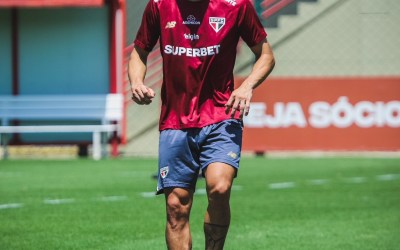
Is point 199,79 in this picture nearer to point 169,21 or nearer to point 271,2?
point 169,21

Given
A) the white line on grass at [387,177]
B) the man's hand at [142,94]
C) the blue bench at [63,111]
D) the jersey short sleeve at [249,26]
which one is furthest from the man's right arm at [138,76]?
the blue bench at [63,111]

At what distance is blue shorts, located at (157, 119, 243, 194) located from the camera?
616cm

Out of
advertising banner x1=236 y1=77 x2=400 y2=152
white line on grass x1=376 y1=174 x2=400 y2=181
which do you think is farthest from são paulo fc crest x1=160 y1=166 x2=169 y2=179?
advertising banner x1=236 y1=77 x2=400 y2=152

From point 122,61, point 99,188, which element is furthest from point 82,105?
point 99,188

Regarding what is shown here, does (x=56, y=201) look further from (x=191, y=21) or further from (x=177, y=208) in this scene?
(x=191, y=21)

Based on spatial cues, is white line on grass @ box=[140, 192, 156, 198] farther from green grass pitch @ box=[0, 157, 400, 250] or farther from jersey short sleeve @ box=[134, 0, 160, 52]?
jersey short sleeve @ box=[134, 0, 160, 52]

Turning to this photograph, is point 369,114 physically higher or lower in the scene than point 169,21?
lower

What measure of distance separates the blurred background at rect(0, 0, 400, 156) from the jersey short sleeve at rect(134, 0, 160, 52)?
10.1 m

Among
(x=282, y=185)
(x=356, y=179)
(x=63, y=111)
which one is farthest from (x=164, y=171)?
(x=63, y=111)

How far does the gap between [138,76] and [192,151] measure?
0.61m

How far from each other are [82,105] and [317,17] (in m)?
5.10

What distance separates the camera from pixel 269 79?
18406 mm

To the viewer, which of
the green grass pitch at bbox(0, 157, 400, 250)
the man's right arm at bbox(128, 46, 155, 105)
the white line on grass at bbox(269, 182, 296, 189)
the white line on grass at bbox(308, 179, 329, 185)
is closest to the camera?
the man's right arm at bbox(128, 46, 155, 105)

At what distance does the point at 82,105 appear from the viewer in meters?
20.6
